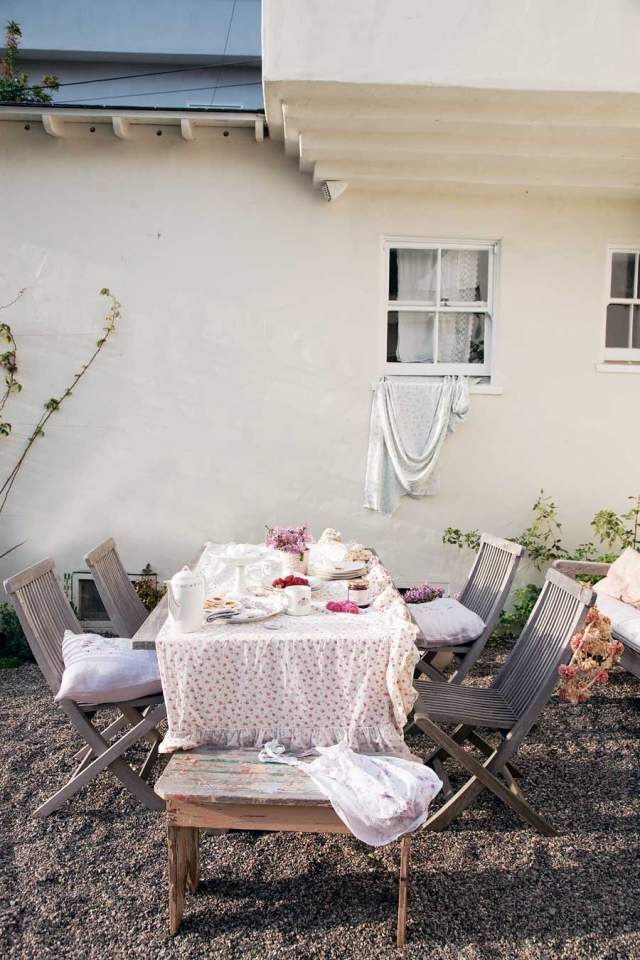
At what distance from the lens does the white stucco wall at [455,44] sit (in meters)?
4.57

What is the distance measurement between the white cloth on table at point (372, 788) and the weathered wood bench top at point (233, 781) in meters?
0.04

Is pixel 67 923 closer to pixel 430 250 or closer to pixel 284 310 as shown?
pixel 284 310

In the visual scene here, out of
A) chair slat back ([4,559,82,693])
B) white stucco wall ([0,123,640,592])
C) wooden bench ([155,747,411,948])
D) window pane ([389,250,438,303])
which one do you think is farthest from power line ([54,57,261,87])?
wooden bench ([155,747,411,948])

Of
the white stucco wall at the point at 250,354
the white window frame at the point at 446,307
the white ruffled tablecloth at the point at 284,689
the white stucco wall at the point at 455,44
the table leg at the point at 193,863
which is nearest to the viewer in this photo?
the table leg at the point at 193,863

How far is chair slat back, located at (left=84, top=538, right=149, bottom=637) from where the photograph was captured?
4102mm

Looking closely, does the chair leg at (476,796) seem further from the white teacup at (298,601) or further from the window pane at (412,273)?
the window pane at (412,273)

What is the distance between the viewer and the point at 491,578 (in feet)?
14.6

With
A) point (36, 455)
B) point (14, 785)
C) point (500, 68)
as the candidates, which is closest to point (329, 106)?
point (500, 68)

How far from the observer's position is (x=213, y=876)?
9.43 ft

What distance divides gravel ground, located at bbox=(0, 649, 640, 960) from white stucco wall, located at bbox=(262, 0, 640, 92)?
4250mm

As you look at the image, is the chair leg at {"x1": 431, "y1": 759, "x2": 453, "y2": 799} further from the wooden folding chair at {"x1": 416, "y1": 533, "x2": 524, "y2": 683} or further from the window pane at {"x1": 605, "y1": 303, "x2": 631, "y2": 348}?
the window pane at {"x1": 605, "y1": 303, "x2": 631, "y2": 348}

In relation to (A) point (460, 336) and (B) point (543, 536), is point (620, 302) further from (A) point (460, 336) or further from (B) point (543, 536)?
(B) point (543, 536)

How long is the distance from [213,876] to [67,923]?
0.56m

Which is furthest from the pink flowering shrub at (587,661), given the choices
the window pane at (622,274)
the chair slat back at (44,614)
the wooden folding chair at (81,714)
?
the window pane at (622,274)
